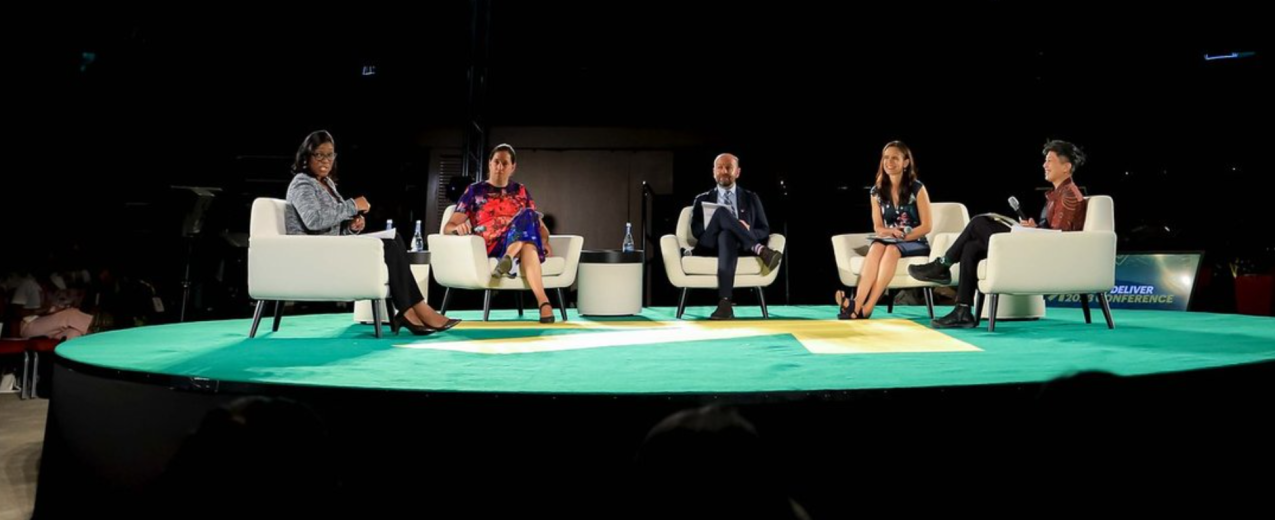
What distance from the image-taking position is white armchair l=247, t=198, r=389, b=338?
12.5ft

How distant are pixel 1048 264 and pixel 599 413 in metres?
3.14

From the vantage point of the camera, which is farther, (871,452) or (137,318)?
(137,318)

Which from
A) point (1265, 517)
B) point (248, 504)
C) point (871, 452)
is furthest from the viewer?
point (1265, 517)

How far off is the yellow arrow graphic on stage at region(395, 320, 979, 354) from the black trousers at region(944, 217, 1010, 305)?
30cm

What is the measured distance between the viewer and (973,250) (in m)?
4.49

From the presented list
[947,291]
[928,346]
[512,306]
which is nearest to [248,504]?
[928,346]

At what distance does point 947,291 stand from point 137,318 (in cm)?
626

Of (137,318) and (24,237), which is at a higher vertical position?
(24,237)

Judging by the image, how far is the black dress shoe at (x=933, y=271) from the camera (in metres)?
4.72

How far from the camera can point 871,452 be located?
6.74ft

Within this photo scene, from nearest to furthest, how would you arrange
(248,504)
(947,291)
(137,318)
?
(248,504) → (137,318) → (947,291)

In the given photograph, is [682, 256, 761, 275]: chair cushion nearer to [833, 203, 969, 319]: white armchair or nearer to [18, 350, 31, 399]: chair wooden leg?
[833, 203, 969, 319]: white armchair

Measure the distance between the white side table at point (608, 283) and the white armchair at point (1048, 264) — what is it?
2.19 m

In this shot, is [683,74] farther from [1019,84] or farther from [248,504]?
[248,504]
